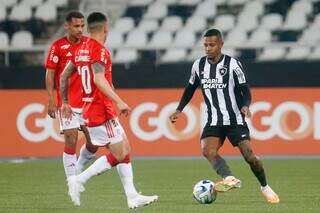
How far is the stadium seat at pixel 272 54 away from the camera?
2431 centimetres

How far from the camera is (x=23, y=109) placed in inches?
840

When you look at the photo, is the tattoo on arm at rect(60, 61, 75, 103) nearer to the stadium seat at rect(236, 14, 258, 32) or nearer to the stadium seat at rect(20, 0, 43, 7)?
the stadium seat at rect(236, 14, 258, 32)

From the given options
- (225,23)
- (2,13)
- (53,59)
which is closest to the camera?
(53,59)

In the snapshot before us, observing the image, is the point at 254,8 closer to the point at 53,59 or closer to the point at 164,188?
the point at 164,188

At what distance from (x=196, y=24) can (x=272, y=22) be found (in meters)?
1.81

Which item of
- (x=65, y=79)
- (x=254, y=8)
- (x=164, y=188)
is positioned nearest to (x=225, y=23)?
(x=254, y=8)

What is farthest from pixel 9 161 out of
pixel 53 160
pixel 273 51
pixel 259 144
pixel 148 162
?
pixel 273 51

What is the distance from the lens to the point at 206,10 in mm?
26016

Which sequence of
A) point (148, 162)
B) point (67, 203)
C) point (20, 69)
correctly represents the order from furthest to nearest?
1. point (20, 69)
2. point (148, 162)
3. point (67, 203)

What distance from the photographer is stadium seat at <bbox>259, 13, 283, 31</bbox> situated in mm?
25484

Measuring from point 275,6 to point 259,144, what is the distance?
6061 mm

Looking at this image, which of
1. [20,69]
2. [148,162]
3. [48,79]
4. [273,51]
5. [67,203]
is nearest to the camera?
[67,203]

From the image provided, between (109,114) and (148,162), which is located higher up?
(109,114)

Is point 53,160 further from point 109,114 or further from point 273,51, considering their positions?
point 109,114
